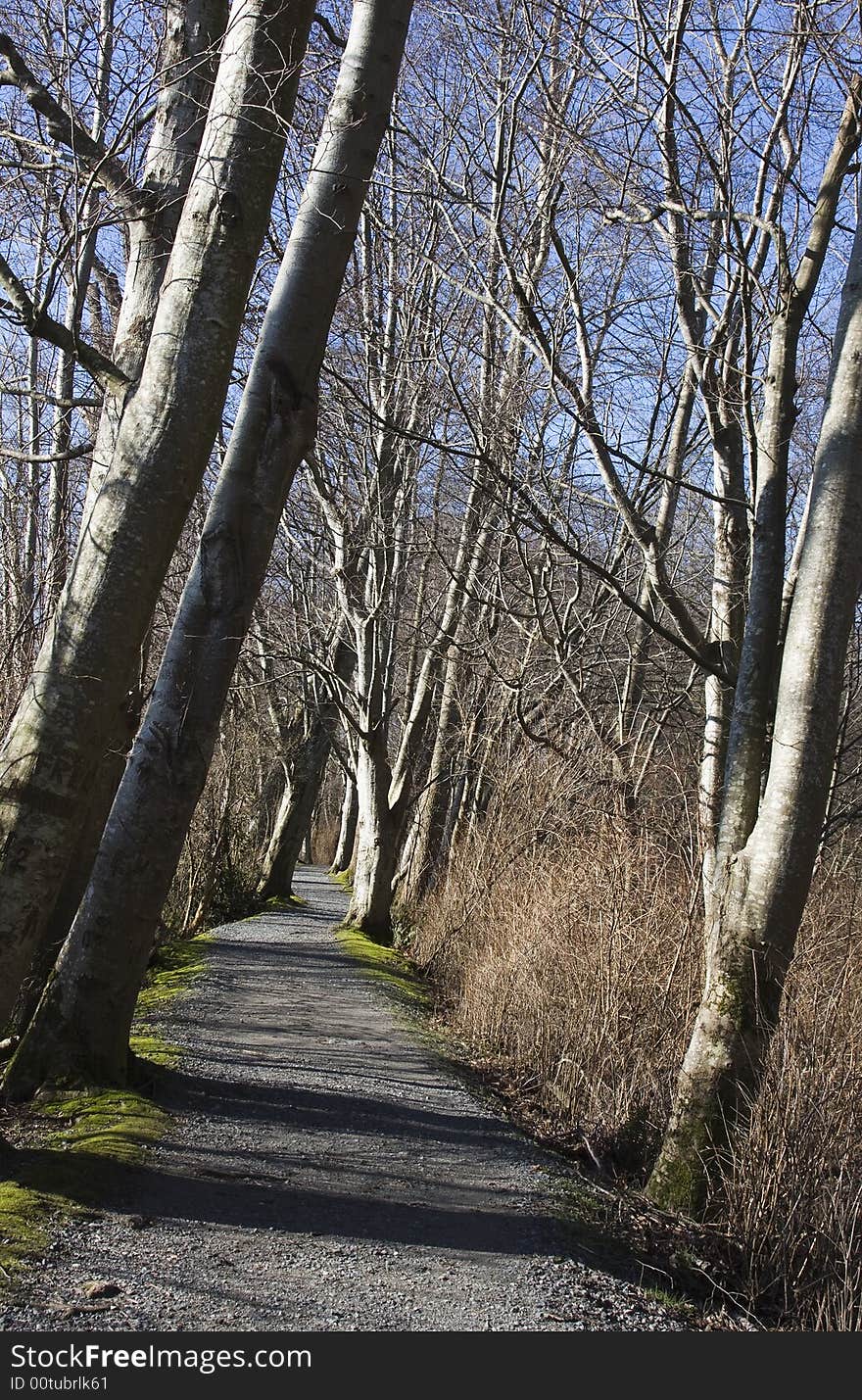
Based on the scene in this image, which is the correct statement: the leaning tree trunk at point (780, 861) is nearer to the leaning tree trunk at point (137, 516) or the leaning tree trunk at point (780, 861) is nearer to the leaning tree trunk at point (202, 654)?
the leaning tree trunk at point (202, 654)

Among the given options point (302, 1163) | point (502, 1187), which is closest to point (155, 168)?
point (302, 1163)

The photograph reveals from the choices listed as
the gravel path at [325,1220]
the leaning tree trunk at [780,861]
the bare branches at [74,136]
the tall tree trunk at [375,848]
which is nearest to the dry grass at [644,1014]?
the leaning tree trunk at [780,861]

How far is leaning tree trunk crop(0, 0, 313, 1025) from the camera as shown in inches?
141

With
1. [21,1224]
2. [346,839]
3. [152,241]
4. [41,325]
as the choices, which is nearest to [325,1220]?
[21,1224]

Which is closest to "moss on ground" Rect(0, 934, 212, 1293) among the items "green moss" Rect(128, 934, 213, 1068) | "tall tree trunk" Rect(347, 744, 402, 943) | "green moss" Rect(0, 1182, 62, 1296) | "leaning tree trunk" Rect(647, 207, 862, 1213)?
"green moss" Rect(0, 1182, 62, 1296)

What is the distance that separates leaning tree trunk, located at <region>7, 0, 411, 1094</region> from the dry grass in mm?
2749

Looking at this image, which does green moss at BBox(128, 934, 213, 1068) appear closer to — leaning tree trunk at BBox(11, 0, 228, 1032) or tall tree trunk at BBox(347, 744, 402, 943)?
leaning tree trunk at BBox(11, 0, 228, 1032)

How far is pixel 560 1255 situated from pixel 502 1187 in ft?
2.28

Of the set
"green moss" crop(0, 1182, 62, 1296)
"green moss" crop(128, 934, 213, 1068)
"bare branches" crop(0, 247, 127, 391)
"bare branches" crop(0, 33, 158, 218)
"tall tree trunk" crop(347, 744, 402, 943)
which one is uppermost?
"bare branches" crop(0, 33, 158, 218)

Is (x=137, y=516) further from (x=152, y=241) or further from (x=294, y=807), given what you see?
(x=294, y=807)

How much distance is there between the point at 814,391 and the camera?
10.0 meters

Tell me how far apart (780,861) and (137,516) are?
3.07 metres

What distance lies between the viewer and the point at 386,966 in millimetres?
11469

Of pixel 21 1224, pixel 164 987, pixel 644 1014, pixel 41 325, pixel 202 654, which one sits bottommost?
pixel 21 1224
